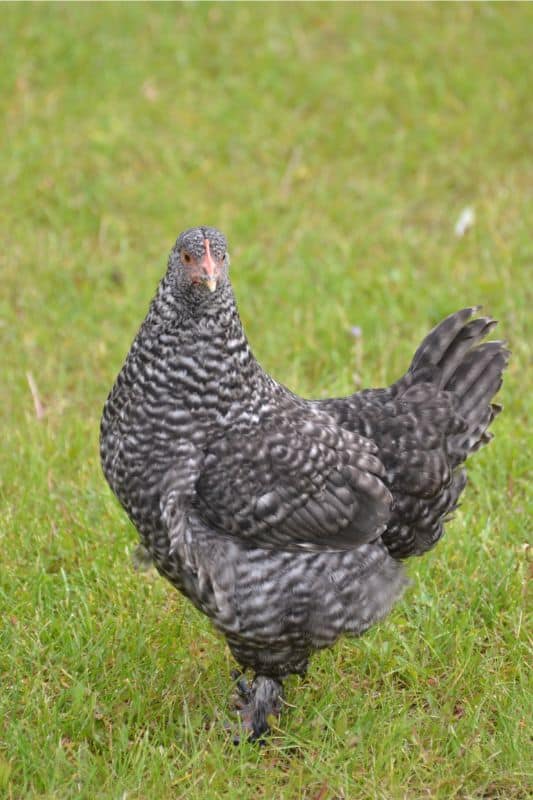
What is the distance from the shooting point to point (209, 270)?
378 centimetres

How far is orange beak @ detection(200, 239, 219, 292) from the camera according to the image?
3775mm

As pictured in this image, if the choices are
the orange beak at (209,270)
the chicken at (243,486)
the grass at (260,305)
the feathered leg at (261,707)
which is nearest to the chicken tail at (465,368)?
the chicken at (243,486)

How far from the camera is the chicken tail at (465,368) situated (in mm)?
4496

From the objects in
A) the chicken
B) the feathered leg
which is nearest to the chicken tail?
the chicken

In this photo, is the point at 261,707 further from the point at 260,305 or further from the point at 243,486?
the point at 260,305

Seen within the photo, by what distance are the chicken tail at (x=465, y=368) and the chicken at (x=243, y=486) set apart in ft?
1.32

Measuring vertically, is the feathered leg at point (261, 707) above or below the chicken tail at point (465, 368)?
below

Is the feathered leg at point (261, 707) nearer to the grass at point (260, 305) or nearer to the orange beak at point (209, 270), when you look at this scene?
the grass at point (260, 305)

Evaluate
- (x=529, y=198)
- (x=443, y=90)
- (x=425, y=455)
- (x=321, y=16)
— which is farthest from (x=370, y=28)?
(x=425, y=455)

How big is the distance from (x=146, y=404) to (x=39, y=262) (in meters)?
3.95

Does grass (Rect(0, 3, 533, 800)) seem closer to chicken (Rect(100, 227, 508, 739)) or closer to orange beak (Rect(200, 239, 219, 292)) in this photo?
chicken (Rect(100, 227, 508, 739))

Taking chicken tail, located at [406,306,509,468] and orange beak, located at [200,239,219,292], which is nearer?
orange beak, located at [200,239,219,292]

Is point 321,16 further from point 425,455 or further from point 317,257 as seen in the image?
point 425,455

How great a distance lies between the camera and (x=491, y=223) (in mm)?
7879
